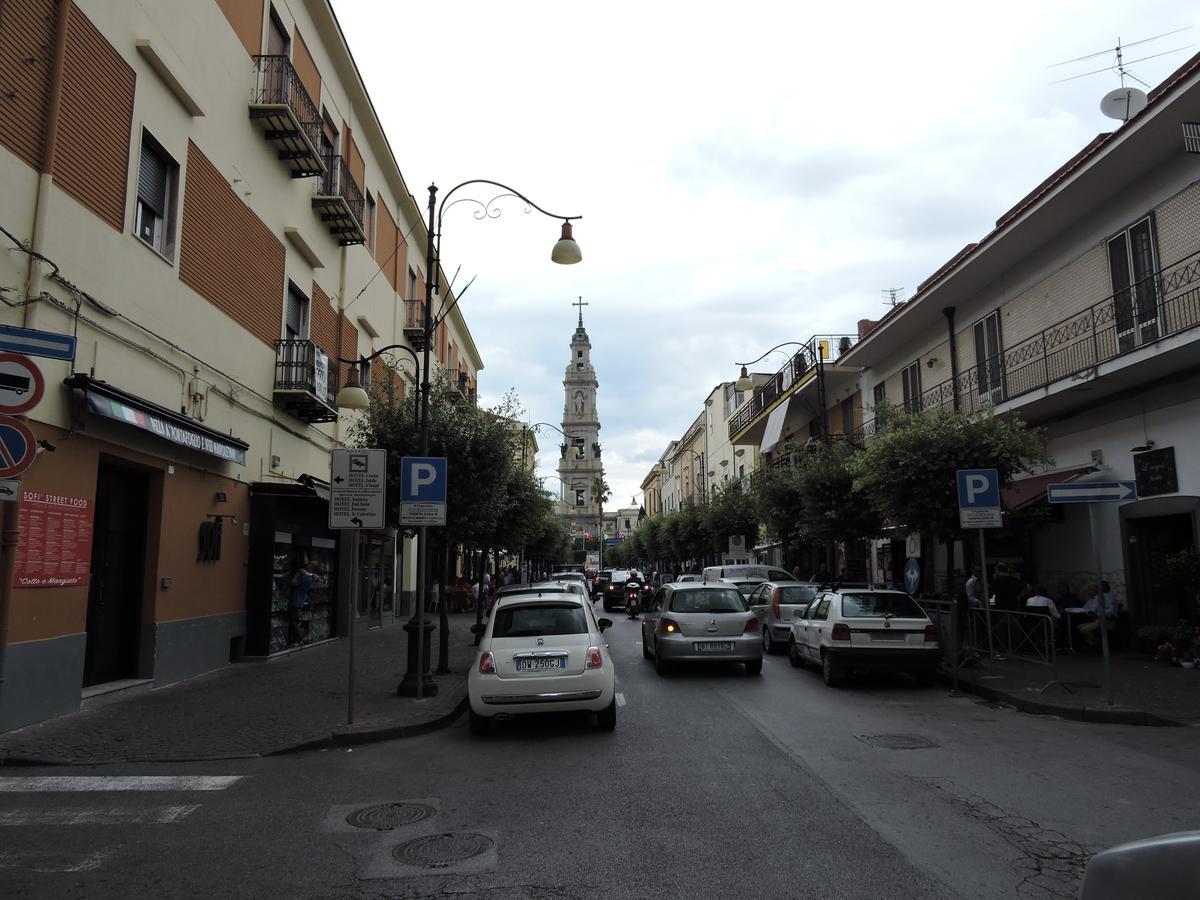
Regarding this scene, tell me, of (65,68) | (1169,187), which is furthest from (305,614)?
(1169,187)

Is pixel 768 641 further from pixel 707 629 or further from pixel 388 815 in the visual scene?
pixel 388 815

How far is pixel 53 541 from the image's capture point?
9.20m

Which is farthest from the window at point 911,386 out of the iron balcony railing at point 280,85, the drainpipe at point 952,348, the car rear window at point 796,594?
the iron balcony railing at point 280,85

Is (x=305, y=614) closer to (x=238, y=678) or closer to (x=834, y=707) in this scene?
(x=238, y=678)

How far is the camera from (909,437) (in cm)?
1501

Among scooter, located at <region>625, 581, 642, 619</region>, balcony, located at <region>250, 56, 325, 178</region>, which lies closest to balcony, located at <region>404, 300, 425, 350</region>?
balcony, located at <region>250, 56, 325, 178</region>

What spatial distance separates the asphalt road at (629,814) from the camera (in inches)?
184

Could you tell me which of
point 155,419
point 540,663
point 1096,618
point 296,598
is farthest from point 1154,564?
point 155,419

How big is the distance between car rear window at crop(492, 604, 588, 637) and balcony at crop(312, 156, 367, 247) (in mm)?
11738

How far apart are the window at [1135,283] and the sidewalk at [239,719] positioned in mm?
13086

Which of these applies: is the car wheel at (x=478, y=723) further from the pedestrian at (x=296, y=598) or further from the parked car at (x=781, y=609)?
the pedestrian at (x=296, y=598)

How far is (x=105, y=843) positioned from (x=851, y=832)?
15.9 ft

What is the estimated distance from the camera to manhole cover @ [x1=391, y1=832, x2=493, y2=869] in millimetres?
5012

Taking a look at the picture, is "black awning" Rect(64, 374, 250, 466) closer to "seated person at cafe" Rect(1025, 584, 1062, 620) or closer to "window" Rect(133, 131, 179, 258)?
"window" Rect(133, 131, 179, 258)
